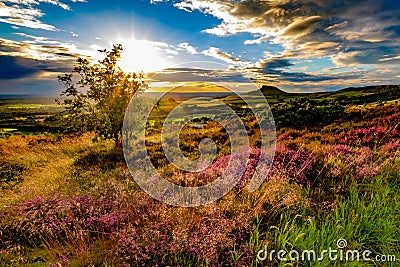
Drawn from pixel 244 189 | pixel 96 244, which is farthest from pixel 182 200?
pixel 96 244

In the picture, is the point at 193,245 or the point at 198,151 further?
the point at 198,151

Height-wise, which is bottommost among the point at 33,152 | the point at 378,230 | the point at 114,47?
the point at 33,152

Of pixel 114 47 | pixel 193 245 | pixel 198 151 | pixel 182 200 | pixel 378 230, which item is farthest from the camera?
pixel 114 47

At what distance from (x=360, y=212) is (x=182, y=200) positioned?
2.93 m

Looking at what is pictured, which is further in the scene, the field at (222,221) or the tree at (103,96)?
the tree at (103,96)

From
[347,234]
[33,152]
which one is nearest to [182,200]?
[347,234]

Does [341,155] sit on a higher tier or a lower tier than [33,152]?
higher

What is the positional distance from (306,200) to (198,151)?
8466 mm

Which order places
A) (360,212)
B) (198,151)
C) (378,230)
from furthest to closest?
(198,151) < (360,212) < (378,230)

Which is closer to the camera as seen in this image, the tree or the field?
the field

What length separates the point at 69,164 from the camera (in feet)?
35.9

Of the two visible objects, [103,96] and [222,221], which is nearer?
[222,221]

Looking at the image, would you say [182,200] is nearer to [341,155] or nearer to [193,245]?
[193,245]

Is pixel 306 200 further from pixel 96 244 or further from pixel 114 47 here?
pixel 114 47
